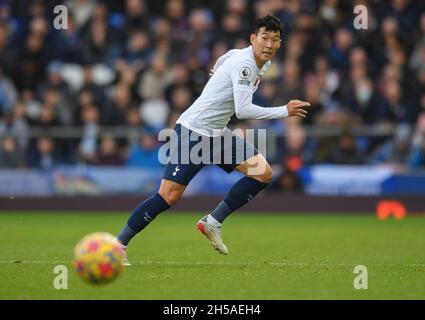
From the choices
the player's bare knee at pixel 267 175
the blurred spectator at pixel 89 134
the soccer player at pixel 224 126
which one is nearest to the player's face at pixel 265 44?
the soccer player at pixel 224 126

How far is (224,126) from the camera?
9539 millimetres

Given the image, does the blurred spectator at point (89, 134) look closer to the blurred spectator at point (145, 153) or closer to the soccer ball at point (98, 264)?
the blurred spectator at point (145, 153)

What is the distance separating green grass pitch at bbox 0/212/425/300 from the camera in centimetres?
744

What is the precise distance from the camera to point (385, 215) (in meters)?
16.4

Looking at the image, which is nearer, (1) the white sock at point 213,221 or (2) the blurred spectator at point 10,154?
(1) the white sock at point 213,221

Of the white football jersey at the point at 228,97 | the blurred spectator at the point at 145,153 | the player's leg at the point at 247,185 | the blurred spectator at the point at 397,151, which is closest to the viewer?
the white football jersey at the point at 228,97

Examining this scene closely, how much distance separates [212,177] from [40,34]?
15.3 feet

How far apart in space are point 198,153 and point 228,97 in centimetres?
63

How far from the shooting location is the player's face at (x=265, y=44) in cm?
919

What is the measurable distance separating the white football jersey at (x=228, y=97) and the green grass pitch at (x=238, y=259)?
4.63ft

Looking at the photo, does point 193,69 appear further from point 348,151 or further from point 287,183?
point 348,151

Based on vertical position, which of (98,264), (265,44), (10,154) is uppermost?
(265,44)

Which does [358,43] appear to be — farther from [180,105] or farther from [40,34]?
[40,34]

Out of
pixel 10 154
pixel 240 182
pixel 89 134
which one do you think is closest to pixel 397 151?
pixel 89 134
